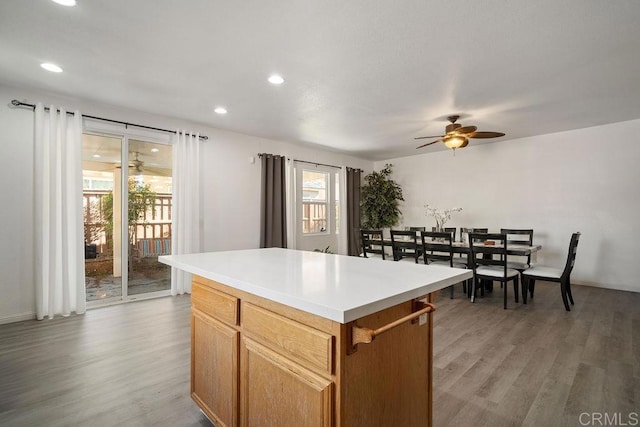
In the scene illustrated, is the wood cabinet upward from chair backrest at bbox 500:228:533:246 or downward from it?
downward

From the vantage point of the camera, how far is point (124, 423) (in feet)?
5.46

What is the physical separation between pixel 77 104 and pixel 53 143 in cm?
54

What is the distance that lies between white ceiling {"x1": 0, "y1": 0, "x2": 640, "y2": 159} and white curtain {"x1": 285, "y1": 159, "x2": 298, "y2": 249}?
1.63 metres

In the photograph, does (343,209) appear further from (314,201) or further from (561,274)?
(561,274)

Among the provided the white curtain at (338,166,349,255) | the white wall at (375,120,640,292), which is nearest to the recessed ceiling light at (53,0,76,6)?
the white curtain at (338,166,349,255)

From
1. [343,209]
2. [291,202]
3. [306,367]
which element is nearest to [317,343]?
[306,367]

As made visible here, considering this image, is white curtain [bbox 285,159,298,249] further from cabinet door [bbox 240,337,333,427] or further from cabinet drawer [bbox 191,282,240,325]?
cabinet door [bbox 240,337,333,427]

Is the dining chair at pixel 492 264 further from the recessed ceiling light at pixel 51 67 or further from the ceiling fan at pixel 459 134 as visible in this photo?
the recessed ceiling light at pixel 51 67

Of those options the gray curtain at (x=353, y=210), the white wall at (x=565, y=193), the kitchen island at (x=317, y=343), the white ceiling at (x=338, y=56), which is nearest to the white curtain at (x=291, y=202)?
the gray curtain at (x=353, y=210)

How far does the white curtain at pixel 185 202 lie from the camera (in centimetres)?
419

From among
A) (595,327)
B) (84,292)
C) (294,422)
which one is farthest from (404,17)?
(84,292)

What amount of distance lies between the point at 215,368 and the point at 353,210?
18.2 feet

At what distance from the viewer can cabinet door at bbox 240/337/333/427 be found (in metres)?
0.99

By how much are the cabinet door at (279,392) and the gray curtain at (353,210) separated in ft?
18.0
